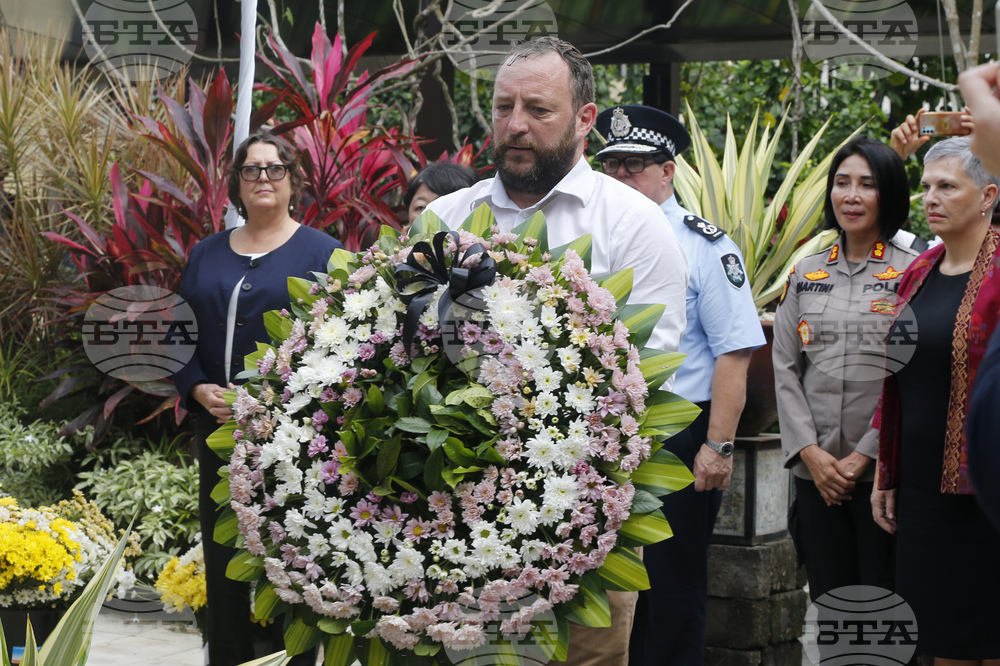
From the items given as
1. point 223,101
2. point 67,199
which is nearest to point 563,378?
point 223,101

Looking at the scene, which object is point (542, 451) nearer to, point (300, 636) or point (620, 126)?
point (300, 636)

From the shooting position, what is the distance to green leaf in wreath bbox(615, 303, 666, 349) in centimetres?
168

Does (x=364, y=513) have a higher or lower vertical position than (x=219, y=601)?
higher

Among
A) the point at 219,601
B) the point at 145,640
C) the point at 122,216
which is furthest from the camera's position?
the point at 122,216

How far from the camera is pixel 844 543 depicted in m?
3.07

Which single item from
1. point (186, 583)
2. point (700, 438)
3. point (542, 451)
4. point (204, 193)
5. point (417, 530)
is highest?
point (204, 193)

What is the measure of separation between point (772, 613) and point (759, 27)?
12.1 feet

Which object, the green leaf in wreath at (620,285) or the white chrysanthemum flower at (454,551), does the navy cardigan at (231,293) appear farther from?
the white chrysanthemum flower at (454,551)

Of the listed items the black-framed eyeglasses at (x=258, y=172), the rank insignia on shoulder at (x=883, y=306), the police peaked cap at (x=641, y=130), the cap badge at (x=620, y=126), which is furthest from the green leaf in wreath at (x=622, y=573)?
the cap badge at (x=620, y=126)

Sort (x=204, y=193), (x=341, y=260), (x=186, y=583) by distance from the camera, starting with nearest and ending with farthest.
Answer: (x=341, y=260) < (x=186, y=583) < (x=204, y=193)

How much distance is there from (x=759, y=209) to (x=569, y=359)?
11.2 feet

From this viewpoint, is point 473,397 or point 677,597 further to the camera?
point 677,597

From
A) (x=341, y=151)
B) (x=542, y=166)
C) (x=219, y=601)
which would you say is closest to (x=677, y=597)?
(x=219, y=601)

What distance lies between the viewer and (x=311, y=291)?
1750 millimetres
